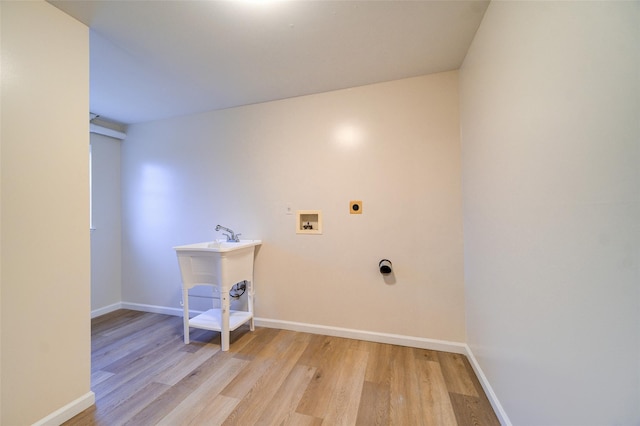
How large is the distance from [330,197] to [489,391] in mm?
1726

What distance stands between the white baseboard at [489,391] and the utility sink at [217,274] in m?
1.89

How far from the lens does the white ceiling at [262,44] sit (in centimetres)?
129

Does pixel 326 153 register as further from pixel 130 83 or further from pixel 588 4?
pixel 130 83

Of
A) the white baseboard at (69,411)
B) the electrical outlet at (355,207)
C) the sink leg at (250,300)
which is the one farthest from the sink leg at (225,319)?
the electrical outlet at (355,207)

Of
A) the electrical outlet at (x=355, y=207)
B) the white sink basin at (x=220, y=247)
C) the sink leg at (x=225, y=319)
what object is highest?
the electrical outlet at (x=355, y=207)

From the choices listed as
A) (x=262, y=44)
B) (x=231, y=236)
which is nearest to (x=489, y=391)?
(x=231, y=236)

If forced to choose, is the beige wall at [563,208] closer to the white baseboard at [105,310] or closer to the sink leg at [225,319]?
the sink leg at [225,319]

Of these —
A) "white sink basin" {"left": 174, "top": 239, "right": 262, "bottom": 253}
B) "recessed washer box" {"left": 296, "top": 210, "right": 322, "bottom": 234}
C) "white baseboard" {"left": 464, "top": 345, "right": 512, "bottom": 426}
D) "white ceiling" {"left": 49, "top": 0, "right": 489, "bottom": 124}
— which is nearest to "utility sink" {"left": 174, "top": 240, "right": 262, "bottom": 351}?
"white sink basin" {"left": 174, "top": 239, "right": 262, "bottom": 253}

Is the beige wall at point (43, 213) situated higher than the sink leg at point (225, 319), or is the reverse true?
the beige wall at point (43, 213)

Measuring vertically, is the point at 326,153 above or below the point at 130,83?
below

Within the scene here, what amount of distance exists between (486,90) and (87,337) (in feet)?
9.19

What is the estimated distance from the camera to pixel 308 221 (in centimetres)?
229

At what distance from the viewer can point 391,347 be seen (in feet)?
6.46

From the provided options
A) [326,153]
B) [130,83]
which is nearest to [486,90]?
[326,153]
